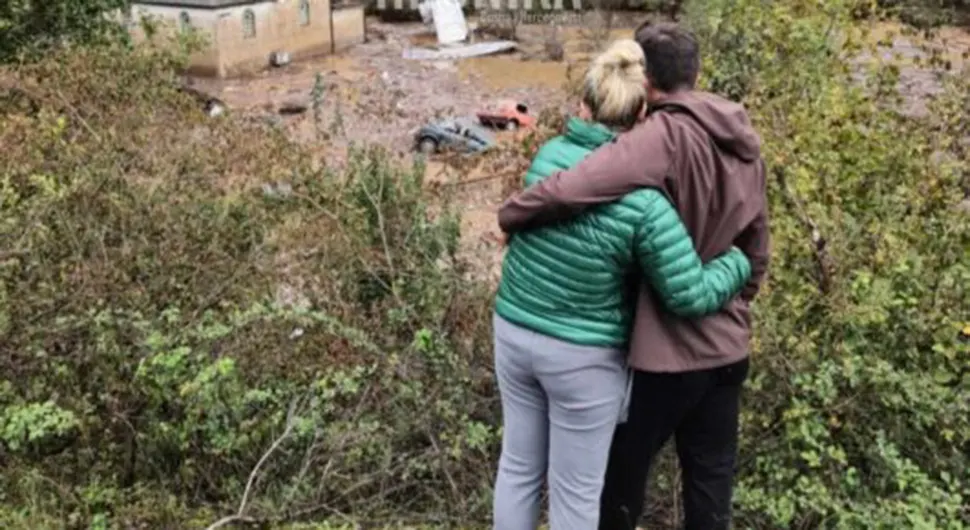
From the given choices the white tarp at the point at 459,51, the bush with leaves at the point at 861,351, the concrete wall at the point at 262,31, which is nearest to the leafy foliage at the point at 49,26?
the bush with leaves at the point at 861,351

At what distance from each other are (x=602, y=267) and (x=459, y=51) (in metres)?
29.9

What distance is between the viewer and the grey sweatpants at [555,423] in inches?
98.2

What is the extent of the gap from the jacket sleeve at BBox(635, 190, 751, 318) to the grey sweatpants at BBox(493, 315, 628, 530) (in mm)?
235

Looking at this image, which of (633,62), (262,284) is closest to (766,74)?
(262,284)

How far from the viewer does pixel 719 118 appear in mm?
2422

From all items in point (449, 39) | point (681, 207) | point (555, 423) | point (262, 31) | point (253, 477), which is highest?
point (681, 207)

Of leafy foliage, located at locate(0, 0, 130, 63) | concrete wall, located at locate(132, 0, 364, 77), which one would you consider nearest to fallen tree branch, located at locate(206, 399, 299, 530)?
leafy foliage, located at locate(0, 0, 130, 63)

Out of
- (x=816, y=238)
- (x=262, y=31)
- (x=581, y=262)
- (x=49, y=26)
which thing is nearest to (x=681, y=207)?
(x=581, y=262)

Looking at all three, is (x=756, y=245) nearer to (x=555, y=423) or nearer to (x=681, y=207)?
(x=681, y=207)

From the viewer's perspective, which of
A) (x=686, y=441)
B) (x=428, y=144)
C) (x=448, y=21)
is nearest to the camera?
(x=686, y=441)

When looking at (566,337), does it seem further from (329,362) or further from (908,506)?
(329,362)

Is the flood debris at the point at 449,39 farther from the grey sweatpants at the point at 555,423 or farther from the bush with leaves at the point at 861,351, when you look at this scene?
the grey sweatpants at the point at 555,423

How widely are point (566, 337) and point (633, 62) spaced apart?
28.3 inches

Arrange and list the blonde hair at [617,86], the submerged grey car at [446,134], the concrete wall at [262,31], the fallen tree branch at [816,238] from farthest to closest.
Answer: the concrete wall at [262,31], the submerged grey car at [446,134], the fallen tree branch at [816,238], the blonde hair at [617,86]
